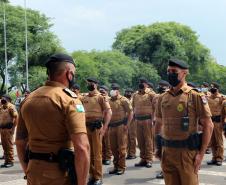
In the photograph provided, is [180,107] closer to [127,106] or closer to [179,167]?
[179,167]

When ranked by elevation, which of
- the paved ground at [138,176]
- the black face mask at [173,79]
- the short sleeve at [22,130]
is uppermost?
the black face mask at [173,79]

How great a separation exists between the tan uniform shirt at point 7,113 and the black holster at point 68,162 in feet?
28.4

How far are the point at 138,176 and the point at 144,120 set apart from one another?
2110mm

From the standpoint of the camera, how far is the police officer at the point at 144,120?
11.5m

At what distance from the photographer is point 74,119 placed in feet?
12.2

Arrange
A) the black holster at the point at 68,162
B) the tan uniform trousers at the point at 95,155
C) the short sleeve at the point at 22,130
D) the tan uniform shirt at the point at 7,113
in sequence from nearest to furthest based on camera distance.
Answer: the black holster at the point at 68,162 < the short sleeve at the point at 22,130 < the tan uniform trousers at the point at 95,155 < the tan uniform shirt at the point at 7,113

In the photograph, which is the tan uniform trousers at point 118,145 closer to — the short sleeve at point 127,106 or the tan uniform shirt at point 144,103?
the short sleeve at point 127,106

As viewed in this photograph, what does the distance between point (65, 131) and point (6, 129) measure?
899cm

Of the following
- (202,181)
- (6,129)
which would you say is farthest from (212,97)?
(6,129)

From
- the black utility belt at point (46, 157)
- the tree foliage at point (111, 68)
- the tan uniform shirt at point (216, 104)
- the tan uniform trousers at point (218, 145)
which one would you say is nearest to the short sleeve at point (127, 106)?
the tan uniform shirt at point (216, 104)

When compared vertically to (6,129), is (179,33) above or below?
above

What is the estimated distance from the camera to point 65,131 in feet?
12.6

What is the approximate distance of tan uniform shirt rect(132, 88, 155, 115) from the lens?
11852mm

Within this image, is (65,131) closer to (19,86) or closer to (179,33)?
(19,86)
